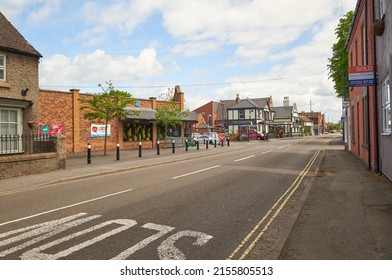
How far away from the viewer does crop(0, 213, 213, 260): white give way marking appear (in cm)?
495

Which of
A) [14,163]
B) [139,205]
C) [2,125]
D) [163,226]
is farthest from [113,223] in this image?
[2,125]

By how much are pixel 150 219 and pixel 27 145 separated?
1285cm

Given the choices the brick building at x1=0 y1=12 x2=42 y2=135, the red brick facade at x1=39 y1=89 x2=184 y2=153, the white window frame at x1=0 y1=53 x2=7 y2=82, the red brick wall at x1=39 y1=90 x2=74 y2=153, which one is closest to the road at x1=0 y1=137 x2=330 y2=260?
the brick building at x1=0 y1=12 x2=42 y2=135

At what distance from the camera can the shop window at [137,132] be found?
110ft

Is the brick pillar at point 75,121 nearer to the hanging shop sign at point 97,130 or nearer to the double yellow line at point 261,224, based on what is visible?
the hanging shop sign at point 97,130

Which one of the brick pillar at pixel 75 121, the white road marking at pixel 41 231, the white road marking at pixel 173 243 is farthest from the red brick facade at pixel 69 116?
the white road marking at pixel 173 243

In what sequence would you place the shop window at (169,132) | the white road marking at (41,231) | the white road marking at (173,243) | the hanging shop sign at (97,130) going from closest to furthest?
the white road marking at (173,243), the white road marking at (41,231), the hanging shop sign at (97,130), the shop window at (169,132)

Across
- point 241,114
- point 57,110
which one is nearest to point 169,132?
point 57,110

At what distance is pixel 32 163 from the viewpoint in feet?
47.9

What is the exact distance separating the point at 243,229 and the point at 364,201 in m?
3.93

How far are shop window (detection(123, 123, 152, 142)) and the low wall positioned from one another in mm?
17086

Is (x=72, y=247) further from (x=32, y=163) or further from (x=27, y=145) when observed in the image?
(x=27, y=145)

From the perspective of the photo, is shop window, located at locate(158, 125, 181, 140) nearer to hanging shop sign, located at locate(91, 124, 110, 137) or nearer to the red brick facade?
the red brick facade

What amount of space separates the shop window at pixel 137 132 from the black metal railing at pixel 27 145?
16254 mm
